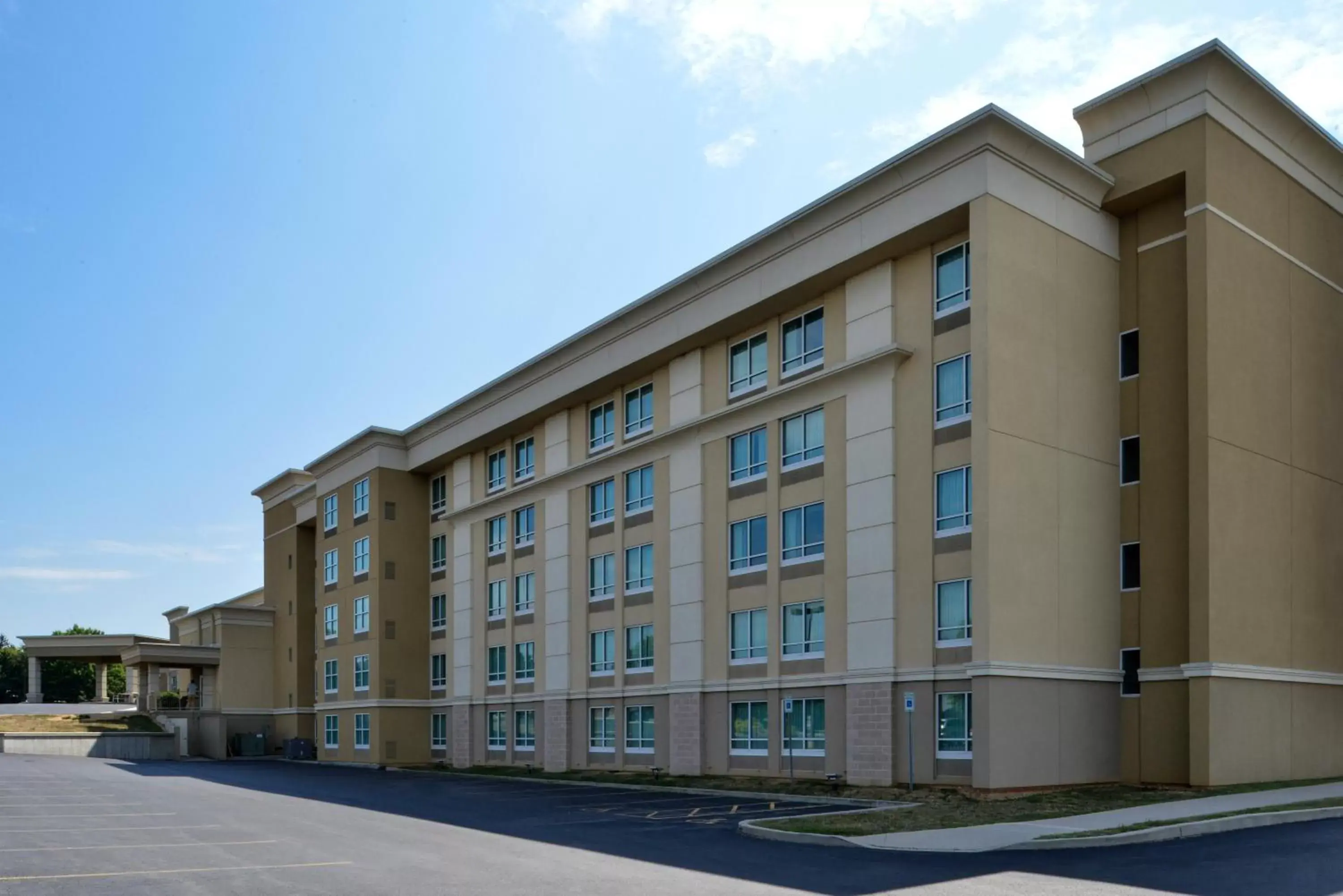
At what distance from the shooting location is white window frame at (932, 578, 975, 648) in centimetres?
3011

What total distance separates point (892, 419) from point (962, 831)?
44.5 ft

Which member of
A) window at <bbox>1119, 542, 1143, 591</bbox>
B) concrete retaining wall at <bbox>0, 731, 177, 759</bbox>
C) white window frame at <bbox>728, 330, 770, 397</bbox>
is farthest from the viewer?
concrete retaining wall at <bbox>0, 731, 177, 759</bbox>

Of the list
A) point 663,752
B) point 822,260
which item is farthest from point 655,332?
point 663,752

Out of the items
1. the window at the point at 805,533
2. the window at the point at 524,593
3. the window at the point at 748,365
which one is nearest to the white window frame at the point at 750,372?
the window at the point at 748,365

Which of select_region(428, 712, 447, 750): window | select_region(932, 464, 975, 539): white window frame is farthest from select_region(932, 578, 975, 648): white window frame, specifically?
select_region(428, 712, 447, 750): window

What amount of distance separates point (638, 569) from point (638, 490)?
9.14 ft

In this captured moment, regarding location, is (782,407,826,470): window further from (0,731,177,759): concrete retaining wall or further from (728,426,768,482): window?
(0,731,177,759): concrete retaining wall

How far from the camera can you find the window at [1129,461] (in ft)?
108

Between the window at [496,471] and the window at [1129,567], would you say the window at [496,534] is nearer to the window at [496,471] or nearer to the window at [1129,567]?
the window at [496,471]

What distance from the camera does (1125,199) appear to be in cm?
3297

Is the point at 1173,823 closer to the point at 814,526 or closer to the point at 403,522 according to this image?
the point at 814,526

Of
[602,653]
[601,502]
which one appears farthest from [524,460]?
[602,653]

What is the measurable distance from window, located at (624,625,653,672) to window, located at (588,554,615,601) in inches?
70.6

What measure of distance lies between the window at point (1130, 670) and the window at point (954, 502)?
231 inches
